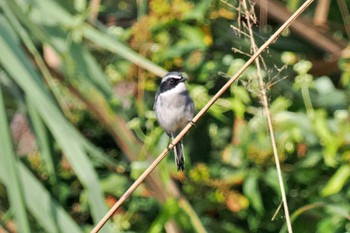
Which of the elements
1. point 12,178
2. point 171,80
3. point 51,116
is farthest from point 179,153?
point 12,178

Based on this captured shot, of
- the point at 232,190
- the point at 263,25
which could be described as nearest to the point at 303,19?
the point at 263,25

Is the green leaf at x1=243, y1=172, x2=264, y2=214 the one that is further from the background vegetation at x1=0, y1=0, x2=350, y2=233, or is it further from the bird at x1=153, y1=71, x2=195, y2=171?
the bird at x1=153, y1=71, x2=195, y2=171

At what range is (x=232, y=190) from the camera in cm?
400

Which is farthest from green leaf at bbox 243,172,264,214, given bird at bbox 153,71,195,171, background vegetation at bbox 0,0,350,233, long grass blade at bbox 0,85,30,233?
long grass blade at bbox 0,85,30,233

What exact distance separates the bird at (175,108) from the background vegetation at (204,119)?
0.61 ft

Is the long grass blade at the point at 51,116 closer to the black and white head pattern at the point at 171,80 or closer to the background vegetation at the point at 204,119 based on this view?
the background vegetation at the point at 204,119

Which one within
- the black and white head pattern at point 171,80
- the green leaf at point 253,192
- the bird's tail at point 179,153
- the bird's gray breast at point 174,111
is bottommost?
the green leaf at point 253,192

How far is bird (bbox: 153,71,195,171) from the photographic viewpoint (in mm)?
3328

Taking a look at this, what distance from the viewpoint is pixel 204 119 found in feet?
13.7

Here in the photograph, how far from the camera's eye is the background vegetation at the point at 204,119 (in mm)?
3562

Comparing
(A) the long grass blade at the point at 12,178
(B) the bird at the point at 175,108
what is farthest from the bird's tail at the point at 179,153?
(A) the long grass blade at the point at 12,178

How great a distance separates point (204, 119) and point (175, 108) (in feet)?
2.72

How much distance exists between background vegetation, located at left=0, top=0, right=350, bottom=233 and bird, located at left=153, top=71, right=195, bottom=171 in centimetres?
19

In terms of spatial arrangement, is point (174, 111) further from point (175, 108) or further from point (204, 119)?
point (204, 119)
